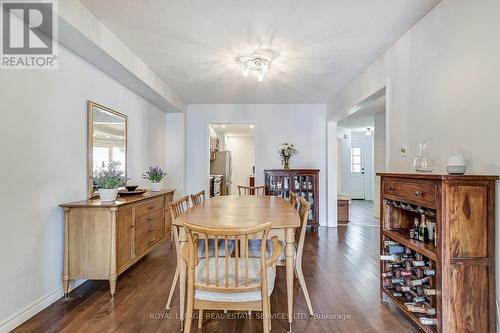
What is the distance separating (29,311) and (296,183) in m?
3.97

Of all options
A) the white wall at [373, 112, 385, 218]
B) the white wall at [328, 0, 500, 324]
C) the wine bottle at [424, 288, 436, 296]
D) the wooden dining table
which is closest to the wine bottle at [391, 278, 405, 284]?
the wine bottle at [424, 288, 436, 296]

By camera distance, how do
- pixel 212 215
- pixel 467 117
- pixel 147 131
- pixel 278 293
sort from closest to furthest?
1. pixel 467 117
2. pixel 212 215
3. pixel 278 293
4. pixel 147 131

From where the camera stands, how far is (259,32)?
255 centimetres

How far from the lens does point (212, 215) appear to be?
210 cm

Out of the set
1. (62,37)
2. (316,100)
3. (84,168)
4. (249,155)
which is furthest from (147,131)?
(249,155)

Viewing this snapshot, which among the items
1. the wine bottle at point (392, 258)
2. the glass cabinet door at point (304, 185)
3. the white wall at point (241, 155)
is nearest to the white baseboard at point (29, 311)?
the wine bottle at point (392, 258)

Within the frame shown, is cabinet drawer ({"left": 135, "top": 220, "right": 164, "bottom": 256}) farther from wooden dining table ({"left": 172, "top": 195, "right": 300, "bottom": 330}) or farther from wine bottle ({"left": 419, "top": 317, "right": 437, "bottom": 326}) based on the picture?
wine bottle ({"left": 419, "top": 317, "right": 437, "bottom": 326})

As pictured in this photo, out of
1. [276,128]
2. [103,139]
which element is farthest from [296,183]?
[103,139]

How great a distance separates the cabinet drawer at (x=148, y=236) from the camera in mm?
2855

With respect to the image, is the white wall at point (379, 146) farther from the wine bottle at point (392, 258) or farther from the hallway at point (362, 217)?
the wine bottle at point (392, 258)

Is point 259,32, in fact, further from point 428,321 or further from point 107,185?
point 428,321

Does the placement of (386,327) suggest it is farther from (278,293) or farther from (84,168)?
(84,168)

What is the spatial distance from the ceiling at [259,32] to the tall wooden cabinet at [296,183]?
172 cm

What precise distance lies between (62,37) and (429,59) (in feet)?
10.0
